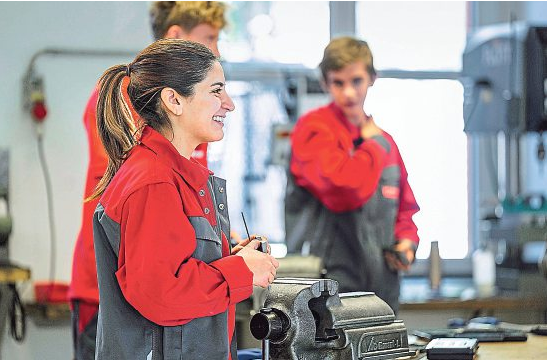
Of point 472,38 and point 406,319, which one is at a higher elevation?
point 472,38

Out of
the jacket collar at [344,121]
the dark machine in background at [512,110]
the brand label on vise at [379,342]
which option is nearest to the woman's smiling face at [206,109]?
the brand label on vise at [379,342]

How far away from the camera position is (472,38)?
5.01 meters

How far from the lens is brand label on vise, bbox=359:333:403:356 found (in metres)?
2.03

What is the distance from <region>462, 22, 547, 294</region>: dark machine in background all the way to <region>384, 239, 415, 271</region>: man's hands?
1.41 meters

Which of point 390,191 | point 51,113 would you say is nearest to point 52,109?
point 51,113

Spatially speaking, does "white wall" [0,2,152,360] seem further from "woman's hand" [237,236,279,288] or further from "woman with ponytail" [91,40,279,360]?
"woman's hand" [237,236,279,288]

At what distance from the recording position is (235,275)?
1856 mm

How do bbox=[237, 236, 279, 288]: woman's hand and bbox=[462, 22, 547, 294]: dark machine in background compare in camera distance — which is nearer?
bbox=[237, 236, 279, 288]: woman's hand

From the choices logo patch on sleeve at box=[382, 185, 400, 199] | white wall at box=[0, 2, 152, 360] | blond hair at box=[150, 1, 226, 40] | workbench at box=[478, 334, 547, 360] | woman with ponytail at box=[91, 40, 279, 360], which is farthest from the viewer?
white wall at box=[0, 2, 152, 360]

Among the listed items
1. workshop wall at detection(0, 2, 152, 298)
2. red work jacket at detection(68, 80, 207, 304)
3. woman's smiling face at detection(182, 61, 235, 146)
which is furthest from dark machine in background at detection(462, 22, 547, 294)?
woman's smiling face at detection(182, 61, 235, 146)

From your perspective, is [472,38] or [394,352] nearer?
[394,352]

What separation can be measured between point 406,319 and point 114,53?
1822 mm

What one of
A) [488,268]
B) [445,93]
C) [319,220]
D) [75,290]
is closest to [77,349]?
[75,290]

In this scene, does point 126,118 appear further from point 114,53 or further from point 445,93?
point 445,93
